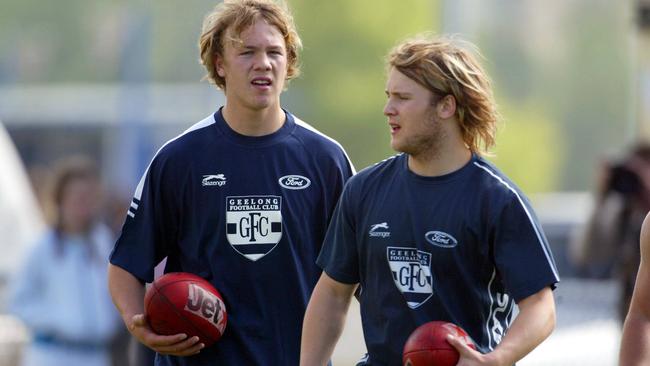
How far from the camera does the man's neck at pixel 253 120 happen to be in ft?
21.6

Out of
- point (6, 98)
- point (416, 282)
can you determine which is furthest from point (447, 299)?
point (6, 98)

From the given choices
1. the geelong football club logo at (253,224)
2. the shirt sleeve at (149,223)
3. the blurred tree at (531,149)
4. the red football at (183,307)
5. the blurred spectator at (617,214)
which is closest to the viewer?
the red football at (183,307)

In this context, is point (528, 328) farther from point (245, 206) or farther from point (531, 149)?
point (531, 149)

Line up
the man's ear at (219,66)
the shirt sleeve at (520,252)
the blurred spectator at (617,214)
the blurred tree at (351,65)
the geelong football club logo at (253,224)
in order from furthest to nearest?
the blurred tree at (351,65)
the blurred spectator at (617,214)
the man's ear at (219,66)
the geelong football club logo at (253,224)
the shirt sleeve at (520,252)

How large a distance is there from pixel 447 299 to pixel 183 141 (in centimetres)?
161

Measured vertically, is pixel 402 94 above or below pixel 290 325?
above

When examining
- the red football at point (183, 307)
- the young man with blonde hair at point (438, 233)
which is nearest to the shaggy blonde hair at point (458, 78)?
the young man with blonde hair at point (438, 233)

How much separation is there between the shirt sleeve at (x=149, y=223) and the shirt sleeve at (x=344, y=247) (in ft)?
2.97

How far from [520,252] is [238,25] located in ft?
5.80

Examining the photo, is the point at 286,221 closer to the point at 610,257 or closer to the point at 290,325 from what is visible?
the point at 290,325

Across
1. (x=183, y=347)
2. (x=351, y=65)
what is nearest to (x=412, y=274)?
(x=183, y=347)

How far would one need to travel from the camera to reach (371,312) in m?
5.80

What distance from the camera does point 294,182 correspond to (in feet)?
21.4

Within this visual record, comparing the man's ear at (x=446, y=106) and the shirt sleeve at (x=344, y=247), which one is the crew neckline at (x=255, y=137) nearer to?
the shirt sleeve at (x=344, y=247)
